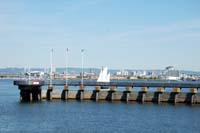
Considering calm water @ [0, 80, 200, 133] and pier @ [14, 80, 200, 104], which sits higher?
pier @ [14, 80, 200, 104]

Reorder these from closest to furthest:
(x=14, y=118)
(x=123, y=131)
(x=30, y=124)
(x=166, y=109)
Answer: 1. (x=123, y=131)
2. (x=30, y=124)
3. (x=14, y=118)
4. (x=166, y=109)

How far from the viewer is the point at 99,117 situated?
7200 centimetres

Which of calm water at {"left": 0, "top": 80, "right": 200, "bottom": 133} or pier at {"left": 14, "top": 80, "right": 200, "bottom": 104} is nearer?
calm water at {"left": 0, "top": 80, "right": 200, "bottom": 133}

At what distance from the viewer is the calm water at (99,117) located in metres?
61.1

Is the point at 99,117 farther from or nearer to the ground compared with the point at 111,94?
nearer to the ground

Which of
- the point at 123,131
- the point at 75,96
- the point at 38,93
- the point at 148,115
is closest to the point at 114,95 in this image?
the point at 75,96

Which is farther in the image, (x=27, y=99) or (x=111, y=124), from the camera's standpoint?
(x=27, y=99)

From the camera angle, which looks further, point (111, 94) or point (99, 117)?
point (111, 94)

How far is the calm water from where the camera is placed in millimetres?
61062

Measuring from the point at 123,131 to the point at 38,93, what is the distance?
146 ft

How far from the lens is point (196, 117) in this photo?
7231 cm

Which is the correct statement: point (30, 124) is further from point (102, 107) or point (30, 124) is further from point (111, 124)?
point (102, 107)

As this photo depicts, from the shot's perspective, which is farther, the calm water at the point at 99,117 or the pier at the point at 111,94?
the pier at the point at 111,94

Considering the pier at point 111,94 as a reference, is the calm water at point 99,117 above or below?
below
